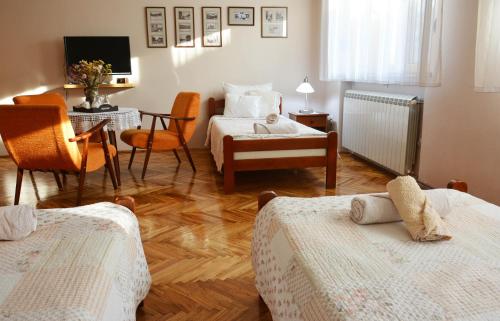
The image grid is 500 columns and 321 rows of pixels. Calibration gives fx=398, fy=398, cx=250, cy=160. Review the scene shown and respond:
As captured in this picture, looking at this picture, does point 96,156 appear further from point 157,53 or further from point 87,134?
point 157,53

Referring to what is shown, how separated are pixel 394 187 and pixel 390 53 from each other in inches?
106

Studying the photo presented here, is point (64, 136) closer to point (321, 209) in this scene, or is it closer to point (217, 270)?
point (217, 270)

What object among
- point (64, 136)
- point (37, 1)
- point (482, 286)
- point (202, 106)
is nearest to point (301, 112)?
point (202, 106)

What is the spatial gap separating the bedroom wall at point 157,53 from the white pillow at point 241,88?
0.22 meters

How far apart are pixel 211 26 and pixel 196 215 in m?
3.25

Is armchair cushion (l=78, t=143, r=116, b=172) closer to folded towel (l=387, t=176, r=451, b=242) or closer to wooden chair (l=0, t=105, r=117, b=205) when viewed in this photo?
wooden chair (l=0, t=105, r=117, b=205)

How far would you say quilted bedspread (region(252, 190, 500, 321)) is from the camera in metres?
0.96

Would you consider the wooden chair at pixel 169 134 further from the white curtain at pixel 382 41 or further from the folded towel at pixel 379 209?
the folded towel at pixel 379 209

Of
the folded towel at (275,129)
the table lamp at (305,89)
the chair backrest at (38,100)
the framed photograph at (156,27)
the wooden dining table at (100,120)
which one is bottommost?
the folded towel at (275,129)

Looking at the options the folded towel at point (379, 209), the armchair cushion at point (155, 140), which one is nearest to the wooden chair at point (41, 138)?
the armchair cushion at point (155, 140)

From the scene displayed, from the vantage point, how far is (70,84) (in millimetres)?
5121

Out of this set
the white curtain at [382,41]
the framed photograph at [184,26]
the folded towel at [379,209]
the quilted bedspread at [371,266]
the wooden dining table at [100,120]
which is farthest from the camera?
the framed photograph at [184,26]

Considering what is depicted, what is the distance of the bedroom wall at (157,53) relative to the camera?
201 inches

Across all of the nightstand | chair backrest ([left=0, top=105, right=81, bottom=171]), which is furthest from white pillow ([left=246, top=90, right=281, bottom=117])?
chair backrest ([left=0, top=105, right=81, bottom=171])
